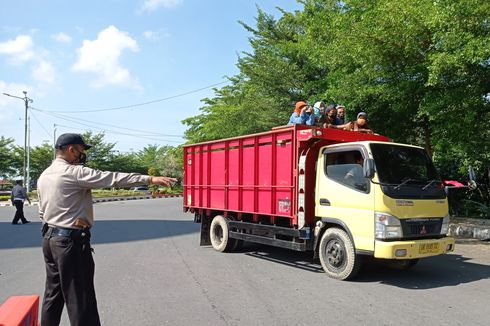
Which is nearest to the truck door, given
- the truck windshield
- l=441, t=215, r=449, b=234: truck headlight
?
the truck windshield

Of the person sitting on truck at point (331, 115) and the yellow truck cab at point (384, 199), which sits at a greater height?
the person sitting on truck at point (331, 115)

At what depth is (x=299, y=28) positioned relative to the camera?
20094 mm

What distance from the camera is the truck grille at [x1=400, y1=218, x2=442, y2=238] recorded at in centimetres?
670

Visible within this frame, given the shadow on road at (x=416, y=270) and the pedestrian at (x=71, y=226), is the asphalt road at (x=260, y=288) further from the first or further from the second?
the pedestrian at (x=71, y=226)

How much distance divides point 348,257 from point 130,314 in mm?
3401

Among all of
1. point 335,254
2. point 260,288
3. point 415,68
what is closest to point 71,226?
point 260,288

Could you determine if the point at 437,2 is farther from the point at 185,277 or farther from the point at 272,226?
the point at 185,277

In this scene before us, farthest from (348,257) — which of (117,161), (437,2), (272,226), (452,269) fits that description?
(117,161)

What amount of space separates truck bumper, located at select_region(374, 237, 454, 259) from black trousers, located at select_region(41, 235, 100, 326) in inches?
165

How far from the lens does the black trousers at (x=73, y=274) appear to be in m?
3.72

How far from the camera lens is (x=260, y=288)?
655 centimetres

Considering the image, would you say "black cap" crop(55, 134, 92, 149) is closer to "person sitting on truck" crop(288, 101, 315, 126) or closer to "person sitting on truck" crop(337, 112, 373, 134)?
"person sitting on truck" crop(288, 101, 315, 126)

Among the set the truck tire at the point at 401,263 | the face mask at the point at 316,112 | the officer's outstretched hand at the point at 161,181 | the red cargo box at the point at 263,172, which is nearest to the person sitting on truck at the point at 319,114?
A: the face mask at the point at 316,112

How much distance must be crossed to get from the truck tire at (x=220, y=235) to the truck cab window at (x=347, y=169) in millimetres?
3200
